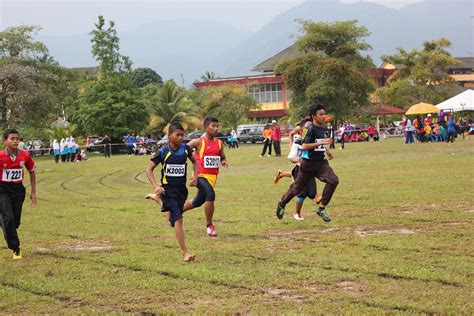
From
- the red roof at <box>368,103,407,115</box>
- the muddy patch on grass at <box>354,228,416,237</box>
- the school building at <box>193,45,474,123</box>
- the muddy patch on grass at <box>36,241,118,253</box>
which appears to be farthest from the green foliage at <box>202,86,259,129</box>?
the muddy patch on grass at <box>354,228,416,237</box>

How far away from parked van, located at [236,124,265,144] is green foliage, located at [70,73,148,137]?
28.8 feet

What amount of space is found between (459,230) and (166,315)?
17.2ft

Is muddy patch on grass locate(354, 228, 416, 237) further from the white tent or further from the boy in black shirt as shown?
the white tent

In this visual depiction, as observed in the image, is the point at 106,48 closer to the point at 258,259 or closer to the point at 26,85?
the point at 26,85

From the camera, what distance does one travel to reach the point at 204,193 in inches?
409

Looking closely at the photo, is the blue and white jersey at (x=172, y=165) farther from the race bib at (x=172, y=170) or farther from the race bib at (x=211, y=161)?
the race bib at (x=211, y=161)

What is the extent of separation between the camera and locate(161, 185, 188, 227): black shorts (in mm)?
8820

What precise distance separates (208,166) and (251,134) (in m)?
52.2

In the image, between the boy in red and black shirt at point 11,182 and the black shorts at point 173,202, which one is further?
the boy in red and black shirt at point 11,182

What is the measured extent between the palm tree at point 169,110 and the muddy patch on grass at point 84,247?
56.3 m

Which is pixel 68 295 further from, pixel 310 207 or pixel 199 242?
pixel 310 207

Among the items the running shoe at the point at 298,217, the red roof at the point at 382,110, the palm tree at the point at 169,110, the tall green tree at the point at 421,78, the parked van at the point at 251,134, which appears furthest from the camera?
the tall green tree at the point at 421,78

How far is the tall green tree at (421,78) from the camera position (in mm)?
74562

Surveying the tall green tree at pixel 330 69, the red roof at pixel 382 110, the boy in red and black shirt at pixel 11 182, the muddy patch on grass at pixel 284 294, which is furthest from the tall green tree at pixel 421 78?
the muddy patch on grass at pixel 284 294
